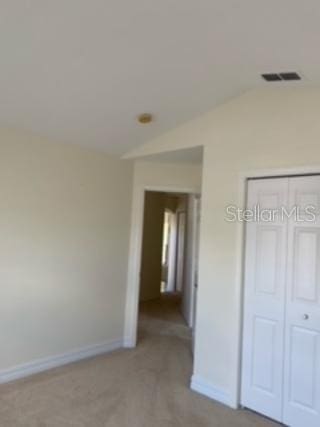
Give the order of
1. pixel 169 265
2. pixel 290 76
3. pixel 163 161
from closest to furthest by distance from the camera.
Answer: pixel 290 76 → pixel 163 161 → pixel 169 265

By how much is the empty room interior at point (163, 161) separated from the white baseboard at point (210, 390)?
0.01 m

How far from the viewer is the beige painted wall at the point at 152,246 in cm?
770

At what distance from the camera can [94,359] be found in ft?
13.3

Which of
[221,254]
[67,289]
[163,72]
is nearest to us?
[163,72]

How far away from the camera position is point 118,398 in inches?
124

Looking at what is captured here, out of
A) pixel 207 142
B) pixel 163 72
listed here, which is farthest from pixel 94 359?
pixel 163 72

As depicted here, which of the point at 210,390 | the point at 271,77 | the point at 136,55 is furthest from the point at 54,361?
the point at 271,77

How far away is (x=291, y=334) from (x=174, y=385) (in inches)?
51.3

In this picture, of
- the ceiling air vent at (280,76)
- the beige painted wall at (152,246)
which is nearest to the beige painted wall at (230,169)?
the ceiling air vent at (280,76)

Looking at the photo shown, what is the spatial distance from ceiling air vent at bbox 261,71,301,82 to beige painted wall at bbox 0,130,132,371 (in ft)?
6.97

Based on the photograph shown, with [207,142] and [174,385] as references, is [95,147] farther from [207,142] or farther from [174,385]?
[174,385]

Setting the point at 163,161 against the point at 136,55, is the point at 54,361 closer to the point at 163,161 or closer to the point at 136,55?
the point at 163,161

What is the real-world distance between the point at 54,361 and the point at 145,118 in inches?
107

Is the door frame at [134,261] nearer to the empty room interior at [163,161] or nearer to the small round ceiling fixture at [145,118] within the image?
the empty room interior at [163,161]
